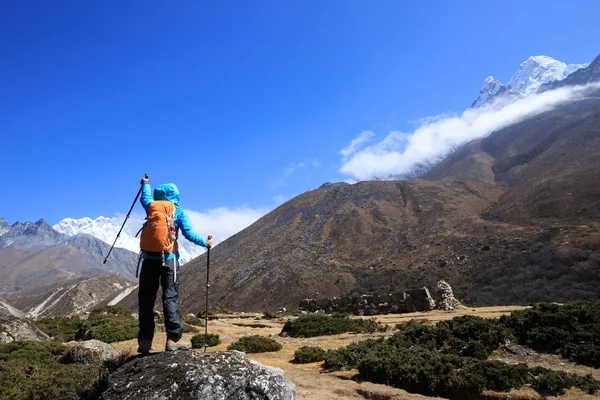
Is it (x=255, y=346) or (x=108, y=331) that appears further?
(x=108, y=331)

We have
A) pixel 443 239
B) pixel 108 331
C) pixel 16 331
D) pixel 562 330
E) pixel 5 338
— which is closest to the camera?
pixel 562 330

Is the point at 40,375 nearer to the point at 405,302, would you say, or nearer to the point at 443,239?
the point at 405,302

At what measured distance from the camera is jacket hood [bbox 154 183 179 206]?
20.1ft

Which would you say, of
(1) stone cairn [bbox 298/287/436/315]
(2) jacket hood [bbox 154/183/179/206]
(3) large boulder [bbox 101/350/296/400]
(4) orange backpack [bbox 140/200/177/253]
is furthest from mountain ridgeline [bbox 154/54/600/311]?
(4) orange backpack [bbox 140/200/177/253]

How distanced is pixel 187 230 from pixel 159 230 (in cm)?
44

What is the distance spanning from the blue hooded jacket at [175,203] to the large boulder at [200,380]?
158 cm

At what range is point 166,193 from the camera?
6.13 meters

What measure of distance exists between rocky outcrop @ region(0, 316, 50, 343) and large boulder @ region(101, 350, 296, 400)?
12.4 metres

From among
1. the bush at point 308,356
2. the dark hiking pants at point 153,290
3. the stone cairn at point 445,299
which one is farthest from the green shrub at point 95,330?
the stone cairn at point 445,299

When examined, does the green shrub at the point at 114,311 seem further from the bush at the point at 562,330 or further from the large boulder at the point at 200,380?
the large boulder at the point at 200,380

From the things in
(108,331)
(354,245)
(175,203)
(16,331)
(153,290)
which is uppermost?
(354,245)

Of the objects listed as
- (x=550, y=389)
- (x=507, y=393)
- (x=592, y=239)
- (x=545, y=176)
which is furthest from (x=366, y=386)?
(x=545, y=176)

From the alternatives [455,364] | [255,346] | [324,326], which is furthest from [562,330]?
[324,326]

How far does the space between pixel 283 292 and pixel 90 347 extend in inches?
1854
